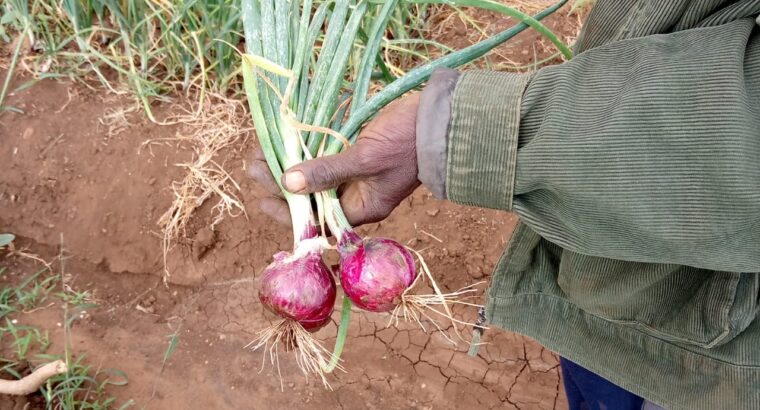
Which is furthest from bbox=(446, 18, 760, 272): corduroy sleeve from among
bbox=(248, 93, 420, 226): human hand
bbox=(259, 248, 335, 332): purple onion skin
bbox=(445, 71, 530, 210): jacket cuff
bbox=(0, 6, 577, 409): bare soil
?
bbox=(0, 6, 577, 409): bare soil

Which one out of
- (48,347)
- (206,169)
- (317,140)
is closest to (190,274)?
(206,169)

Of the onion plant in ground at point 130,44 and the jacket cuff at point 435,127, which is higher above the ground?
the jacket cuff at point 435,127

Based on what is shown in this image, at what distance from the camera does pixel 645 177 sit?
26.7 inches

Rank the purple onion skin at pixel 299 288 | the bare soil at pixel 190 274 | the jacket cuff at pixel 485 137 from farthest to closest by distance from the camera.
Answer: the bare soil at pixel 190 274
the purple onion skin at pixel 299 288
the jacket cuff at pixel 485 137

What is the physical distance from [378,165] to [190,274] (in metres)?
1.21

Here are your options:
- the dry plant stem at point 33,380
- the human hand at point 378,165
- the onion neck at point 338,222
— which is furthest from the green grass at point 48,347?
the human hand at point 378,165

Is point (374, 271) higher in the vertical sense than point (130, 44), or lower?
lower

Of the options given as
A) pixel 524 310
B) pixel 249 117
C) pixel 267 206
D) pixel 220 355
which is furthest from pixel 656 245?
pixel 249 117

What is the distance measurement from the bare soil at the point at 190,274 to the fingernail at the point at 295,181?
806 mm

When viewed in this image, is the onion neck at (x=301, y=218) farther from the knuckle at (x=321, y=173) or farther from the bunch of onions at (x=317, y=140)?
the knuckle at (x=321, y=173)

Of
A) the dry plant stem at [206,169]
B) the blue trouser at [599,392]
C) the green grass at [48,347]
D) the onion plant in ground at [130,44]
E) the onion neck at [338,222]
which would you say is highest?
the onion plant in ground at [130,44]

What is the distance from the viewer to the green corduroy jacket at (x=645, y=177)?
642mm

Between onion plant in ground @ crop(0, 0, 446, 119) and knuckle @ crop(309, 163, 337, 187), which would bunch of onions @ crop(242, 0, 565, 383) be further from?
onion plant in ground @ crop(0, 0, 446, 119)

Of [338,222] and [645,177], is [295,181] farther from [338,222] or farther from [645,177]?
[645,177]
